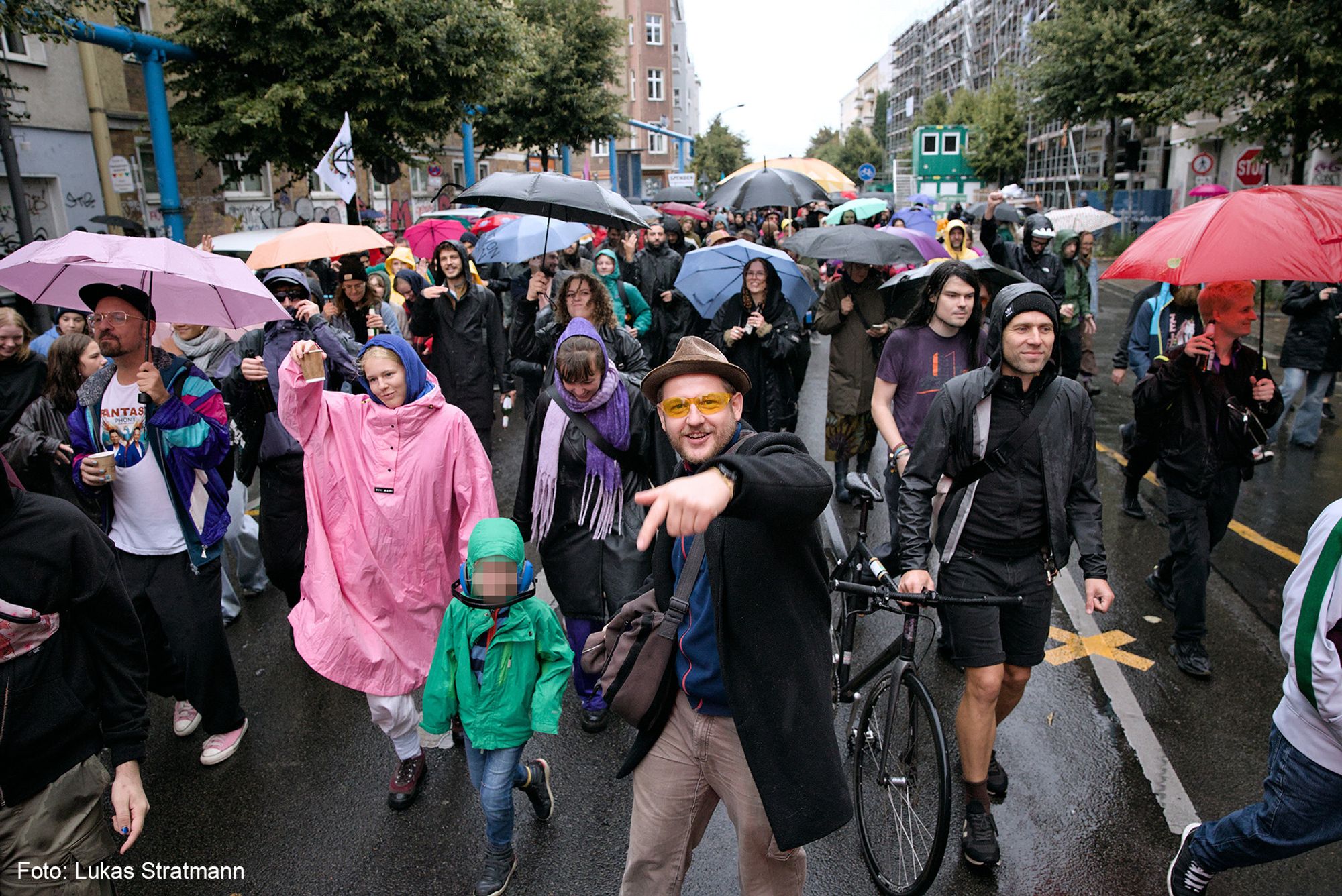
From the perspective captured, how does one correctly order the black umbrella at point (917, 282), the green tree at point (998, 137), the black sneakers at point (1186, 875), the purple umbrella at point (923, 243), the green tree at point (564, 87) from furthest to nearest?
the green tree at point (998, 137)
the green tree at point (564, 87)
the purple umbrella at point (923, 243)
the black umbrella at point (917, 282)
the black sneakers at point (1186, 875)

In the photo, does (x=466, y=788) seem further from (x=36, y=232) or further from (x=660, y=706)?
(x=36, y=232)

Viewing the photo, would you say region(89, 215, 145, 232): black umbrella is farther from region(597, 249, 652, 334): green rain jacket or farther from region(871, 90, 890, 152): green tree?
region(871, 90, 890, 152): green tree

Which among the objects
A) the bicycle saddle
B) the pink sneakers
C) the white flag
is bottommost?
the pink sneakers

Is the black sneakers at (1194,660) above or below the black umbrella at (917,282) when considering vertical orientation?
below

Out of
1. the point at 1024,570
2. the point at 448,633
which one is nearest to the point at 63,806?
the point at 448,633

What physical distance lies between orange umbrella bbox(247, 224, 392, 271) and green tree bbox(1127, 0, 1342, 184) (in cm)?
1418

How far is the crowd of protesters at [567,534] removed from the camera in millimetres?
2246

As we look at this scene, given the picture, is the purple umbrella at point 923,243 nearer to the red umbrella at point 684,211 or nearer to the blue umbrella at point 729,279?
the blue umbrella at point 729,279

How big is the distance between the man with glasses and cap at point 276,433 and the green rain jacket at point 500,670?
1522 millimetres

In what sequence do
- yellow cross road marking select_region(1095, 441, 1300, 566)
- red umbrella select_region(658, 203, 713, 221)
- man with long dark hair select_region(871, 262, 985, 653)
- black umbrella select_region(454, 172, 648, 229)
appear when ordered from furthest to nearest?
red umbrella select_region(658, 203, 713, 221) < black umbrella select_region(454, 172, 648, 229) < yellow cross road marking select_region(1095, 441, 1300, 566) < man with long dark hair select_region(871, 262, 985, 653)

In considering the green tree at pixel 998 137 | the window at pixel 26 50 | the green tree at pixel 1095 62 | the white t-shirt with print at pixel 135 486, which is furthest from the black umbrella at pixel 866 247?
the green tree at pixel 998 137

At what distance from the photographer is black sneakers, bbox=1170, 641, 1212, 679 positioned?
4512 mm

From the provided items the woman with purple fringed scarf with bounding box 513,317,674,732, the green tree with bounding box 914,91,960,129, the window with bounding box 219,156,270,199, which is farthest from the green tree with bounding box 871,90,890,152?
the woman with purple fringed scarf with bounding box 513,317,674,732

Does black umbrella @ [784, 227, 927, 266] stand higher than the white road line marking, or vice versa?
black umbrella @ [784, 227, 927, 266]
